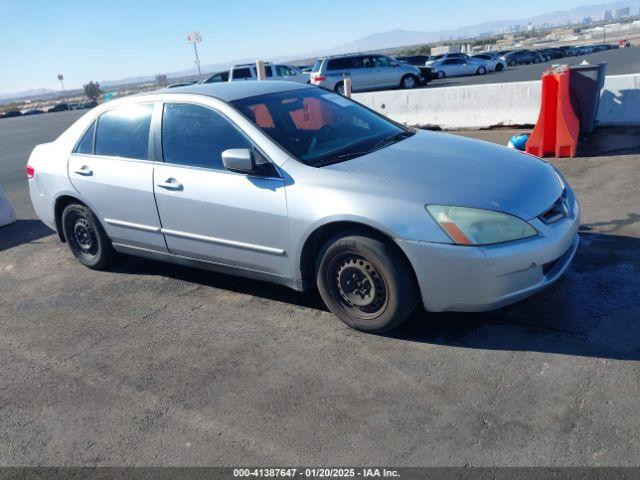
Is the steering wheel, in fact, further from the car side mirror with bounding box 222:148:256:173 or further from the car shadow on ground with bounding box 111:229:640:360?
the car shadow on ground with bounding box 111:229:640:360

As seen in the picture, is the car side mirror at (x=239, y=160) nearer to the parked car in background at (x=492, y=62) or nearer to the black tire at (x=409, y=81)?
the black tire at (x=409, y=81)

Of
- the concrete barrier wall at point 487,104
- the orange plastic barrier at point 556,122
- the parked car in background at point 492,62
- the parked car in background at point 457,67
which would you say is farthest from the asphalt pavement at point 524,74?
the orange plastic barrier at point 556,122

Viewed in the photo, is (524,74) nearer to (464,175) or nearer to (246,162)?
(464,175)

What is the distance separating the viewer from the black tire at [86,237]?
5.21 meters

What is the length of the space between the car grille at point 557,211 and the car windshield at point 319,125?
131 centimetres

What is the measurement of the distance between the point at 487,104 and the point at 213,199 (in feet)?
25.0

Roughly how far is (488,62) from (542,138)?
36231 mm

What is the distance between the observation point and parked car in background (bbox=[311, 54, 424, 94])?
943 inches

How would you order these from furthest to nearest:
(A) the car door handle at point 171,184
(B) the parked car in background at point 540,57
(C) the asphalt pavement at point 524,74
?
(B) the parked car in background at point 540,57, (C) the asphalt pavement at point 524,74, (A) the car door handle at point 171,184

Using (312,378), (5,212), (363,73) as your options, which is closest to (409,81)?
(363,73)

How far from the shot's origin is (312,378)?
337 cm

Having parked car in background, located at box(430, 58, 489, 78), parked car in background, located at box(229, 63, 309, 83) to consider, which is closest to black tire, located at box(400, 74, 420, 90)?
parked car in background, located at box(229, 63, 309, 83)

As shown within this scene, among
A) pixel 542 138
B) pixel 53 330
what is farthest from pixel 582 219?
pixel 53 330

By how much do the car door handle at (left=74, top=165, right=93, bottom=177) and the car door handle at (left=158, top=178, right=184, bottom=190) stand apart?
3.17 feet
